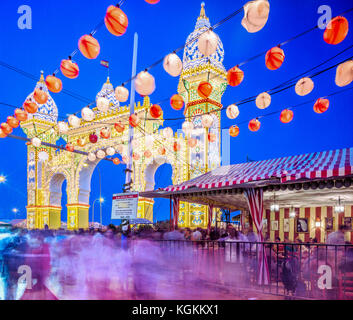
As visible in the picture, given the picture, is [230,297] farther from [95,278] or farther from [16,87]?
[16,87]

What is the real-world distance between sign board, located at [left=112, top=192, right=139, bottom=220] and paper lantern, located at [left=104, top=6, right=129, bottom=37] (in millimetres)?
4031

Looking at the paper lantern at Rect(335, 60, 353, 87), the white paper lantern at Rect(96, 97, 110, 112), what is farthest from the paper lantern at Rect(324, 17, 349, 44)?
the white paper lantern at Rect(96, 97, 110, 112)

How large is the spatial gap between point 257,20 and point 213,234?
1041cm

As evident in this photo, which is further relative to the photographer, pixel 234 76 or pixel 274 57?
pixel 234 76

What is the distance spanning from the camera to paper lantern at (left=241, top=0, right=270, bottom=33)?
631 cm

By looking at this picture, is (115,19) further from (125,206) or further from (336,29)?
(336,29)

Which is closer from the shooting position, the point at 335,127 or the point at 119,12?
the point at 119,12

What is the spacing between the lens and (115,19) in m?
7.01

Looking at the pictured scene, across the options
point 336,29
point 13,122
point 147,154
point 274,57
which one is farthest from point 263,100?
point 147,154

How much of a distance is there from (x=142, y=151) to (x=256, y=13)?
17.5 m

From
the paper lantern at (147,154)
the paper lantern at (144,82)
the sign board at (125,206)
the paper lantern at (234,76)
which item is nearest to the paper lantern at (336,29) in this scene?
the paper lantern at (234,76)
